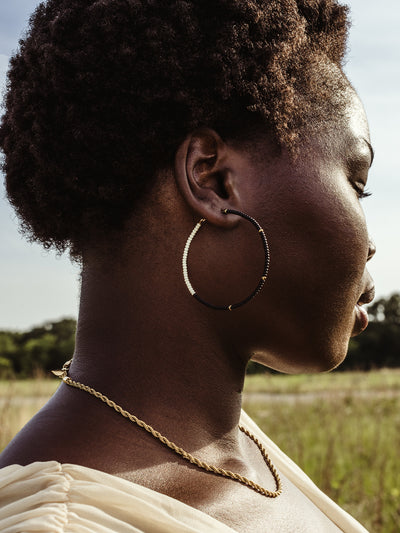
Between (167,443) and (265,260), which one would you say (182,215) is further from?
(167,443)

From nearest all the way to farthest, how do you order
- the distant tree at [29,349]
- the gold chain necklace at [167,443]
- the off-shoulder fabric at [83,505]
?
the off-shoulder fabric at [83,505]
the gold chain necklace at [167,443]
the distant tree at [29,349]

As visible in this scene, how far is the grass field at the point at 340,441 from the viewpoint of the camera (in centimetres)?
444

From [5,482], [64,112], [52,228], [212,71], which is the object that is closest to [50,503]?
[5,482]

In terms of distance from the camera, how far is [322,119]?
1614 mm

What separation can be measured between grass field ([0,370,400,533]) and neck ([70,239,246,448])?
283cm

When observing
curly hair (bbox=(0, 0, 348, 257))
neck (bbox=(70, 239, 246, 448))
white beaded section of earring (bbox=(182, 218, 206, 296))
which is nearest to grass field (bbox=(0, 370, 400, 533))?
neck (bbox=(70, 239, 246, 448))

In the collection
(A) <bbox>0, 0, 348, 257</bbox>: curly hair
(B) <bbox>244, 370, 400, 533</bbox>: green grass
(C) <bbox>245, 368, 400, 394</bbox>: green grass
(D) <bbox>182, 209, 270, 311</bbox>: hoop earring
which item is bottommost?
(C) <bbox>245, 368, 400, 394</bbox>: green grass

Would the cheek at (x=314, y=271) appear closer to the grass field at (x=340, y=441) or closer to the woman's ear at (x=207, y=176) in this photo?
the woman's ear at (x=207, y=176)

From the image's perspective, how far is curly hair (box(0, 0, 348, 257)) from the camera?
1486mm

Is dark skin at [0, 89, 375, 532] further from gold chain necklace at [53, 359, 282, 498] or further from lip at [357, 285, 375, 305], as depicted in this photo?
lip at [357, 285, 375, 305]

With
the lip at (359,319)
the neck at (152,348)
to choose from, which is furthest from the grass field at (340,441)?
the neck at (152,348)

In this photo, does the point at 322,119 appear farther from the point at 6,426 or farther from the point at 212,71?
the point at 6,426

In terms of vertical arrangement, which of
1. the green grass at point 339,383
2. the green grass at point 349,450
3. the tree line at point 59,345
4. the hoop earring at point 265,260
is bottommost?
the tree line at point 59,345

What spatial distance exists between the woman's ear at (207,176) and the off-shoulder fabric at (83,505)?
0.60 meters
